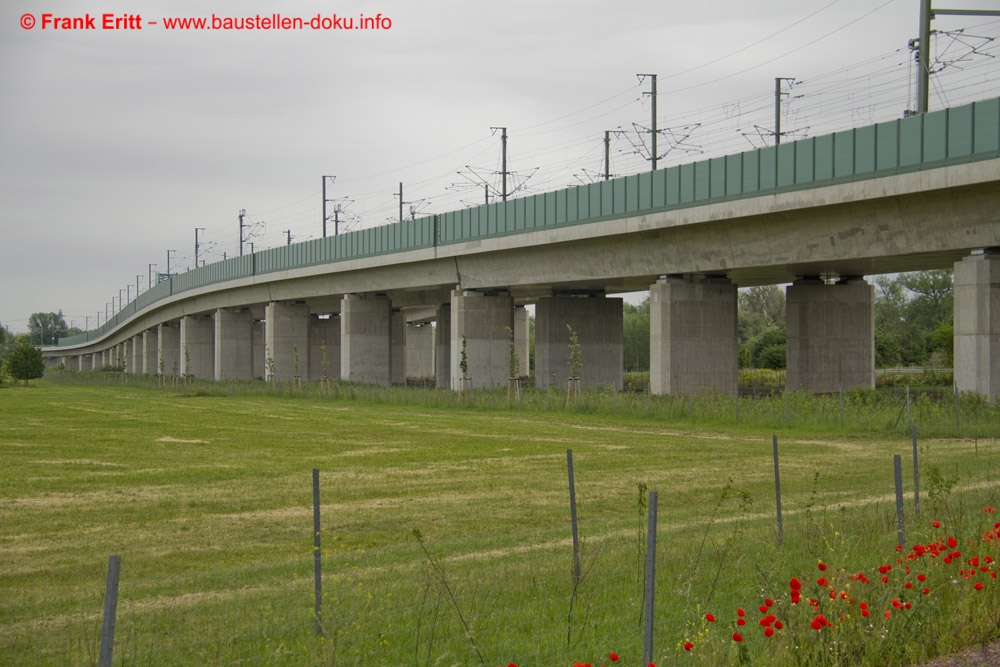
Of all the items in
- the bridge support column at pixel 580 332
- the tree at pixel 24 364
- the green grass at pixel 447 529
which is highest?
the bridge support column at pixel 580 332

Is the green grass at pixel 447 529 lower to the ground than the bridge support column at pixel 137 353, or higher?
lower

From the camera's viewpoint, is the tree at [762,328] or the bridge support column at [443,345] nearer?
the bridge support column at [443,345]

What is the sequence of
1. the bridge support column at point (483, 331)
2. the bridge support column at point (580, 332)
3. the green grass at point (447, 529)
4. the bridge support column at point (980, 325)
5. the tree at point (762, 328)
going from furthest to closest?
the tree at point (762, 328)
the bridge support column at point (580, 332)
the bridge support column at point (483, 331)
the bridge support column at point (980, 325)
the green grass at point (447, 529)

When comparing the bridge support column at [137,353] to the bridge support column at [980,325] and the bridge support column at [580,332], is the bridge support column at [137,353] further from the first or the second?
the bridge support column at [980,325]

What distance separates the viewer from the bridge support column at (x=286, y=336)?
260ft

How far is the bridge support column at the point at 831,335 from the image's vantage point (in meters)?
48.1

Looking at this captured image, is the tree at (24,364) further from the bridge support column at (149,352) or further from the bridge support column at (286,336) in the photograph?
the bridge support column at (149,352)

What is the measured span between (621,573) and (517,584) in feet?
3.87

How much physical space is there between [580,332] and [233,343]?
142ft

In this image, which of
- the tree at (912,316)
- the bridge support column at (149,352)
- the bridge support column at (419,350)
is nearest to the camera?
the tree at (912,316)

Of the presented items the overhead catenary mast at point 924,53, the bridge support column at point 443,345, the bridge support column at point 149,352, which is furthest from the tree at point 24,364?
the overhead catenary mast at point 924,53

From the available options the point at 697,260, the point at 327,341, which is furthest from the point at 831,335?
the point at 327,341

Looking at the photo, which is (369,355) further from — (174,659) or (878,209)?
(174,659)

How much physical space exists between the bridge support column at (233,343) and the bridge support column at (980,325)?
68440 mm
